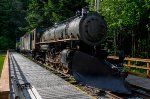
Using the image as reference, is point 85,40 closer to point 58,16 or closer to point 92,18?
point 92,18

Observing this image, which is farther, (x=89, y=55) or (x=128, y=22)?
(x=128, y=22)

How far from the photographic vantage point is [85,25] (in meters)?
12.9

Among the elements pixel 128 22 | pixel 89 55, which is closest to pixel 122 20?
pixel 128 22

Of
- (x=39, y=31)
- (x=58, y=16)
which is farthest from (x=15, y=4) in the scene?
(x=39, y=31)

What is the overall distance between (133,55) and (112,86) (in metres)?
12.1

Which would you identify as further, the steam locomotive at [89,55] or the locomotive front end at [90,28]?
the locomotive front end at [90,28]

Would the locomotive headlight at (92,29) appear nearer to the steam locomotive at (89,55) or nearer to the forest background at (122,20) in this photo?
the steam locomotive at (89,55)

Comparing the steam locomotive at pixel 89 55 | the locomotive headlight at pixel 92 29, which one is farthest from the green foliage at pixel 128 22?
the locomotive headlight at pixel 92 29

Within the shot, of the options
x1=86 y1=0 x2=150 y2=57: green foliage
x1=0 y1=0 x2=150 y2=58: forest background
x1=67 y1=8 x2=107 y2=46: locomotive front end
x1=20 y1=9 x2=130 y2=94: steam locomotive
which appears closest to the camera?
x1=20 y1=9 x2=130 y2=94: steam locomotive

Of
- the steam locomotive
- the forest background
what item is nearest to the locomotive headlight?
the steam locomotive

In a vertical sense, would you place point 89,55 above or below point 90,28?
below

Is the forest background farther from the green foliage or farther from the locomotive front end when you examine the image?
the locomotive front end

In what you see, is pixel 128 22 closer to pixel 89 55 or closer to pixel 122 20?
pixel 122 20

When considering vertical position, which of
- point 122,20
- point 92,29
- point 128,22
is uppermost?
point 122,20
